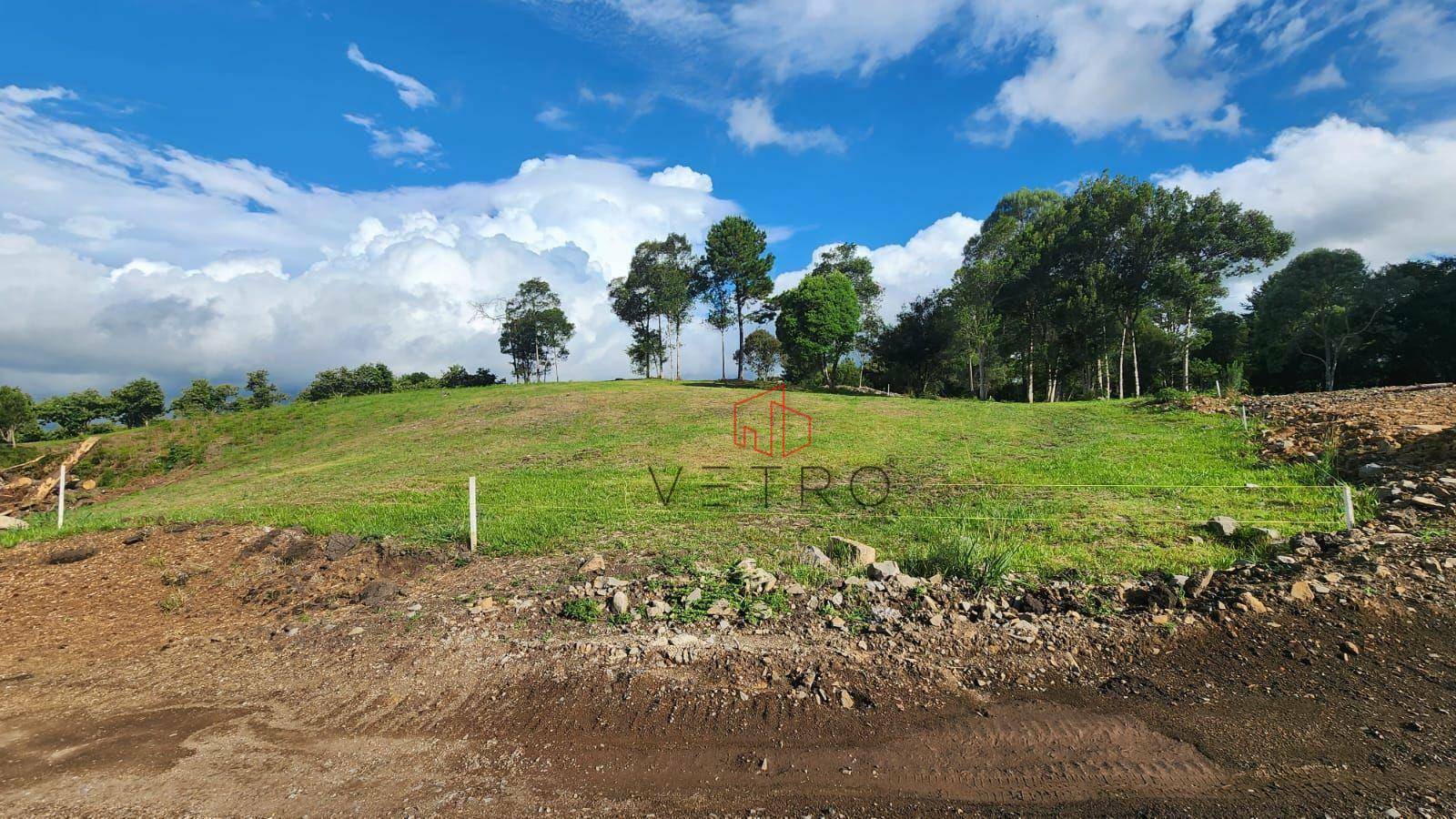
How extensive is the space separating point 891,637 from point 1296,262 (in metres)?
49.2

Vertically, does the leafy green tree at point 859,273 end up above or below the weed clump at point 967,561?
above

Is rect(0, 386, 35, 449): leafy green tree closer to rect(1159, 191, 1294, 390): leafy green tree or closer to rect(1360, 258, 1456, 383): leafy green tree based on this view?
rect(1159, 191, 1294, 390): leafy green tree

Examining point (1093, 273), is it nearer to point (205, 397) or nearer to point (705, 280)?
point (705, 280)

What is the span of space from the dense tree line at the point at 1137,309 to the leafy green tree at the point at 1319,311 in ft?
0.31

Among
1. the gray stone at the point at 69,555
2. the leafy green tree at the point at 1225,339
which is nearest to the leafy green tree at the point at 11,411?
the gray stone at the point at 69,555

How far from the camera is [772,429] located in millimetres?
19250

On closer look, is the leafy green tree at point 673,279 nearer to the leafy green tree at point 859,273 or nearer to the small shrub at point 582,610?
the leafy green tree at point 859,273

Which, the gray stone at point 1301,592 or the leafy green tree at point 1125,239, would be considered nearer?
the gray stone at point 1301,592

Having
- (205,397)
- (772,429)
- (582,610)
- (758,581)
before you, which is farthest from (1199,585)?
(205,397)

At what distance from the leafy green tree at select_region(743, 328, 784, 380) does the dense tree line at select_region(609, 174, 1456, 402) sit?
887 inches

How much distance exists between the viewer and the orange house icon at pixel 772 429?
1633cm

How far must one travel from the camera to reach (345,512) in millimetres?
9625

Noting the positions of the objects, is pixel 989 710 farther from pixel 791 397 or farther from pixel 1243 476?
pixel 791 397

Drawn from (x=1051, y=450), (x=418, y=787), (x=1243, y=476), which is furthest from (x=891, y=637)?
(x=1051, y=450)
